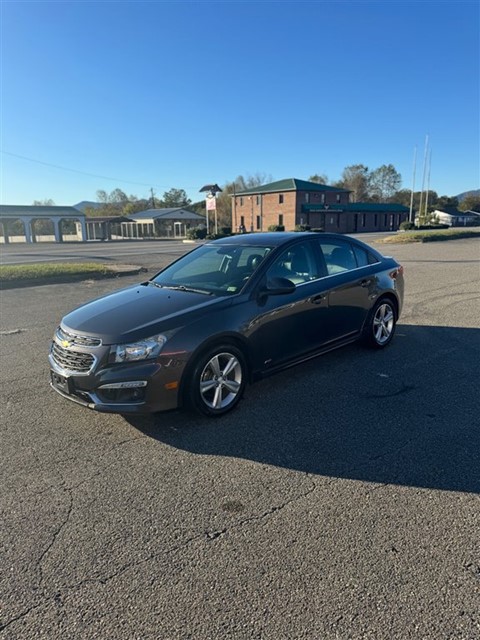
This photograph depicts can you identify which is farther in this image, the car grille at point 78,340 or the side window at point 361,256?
the side window at point 361,256

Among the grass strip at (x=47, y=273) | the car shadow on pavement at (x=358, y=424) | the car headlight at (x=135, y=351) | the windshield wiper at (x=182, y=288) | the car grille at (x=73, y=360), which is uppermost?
the windshield wiper at (x=182, y=288)

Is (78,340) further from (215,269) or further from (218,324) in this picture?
(215,269)

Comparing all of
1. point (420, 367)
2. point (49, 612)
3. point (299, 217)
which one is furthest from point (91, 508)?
point (299, 217)

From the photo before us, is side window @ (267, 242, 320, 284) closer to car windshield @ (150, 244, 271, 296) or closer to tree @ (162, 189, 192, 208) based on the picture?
car windshield @ (150, 244, 271, 296)

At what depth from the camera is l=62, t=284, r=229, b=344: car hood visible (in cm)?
366

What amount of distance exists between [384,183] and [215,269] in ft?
397

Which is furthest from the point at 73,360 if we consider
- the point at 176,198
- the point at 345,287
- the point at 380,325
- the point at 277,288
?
the point at 176,198

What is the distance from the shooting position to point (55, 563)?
7.84ft

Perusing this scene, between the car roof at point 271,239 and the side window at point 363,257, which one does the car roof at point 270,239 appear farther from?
the side window at point 363,257

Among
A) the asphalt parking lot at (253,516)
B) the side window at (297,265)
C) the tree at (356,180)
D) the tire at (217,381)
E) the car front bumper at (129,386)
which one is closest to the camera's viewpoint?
the asphalt parking lot at (253,516)

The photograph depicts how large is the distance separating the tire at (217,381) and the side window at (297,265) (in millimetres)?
975

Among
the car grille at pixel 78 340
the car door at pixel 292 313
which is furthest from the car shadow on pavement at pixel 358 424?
the car grille at pixel 78 340

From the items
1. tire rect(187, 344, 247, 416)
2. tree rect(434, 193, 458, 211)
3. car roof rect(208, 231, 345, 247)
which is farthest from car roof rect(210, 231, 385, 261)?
tree rect(434, 193, 458, 211)

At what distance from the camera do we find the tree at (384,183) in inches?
4498
